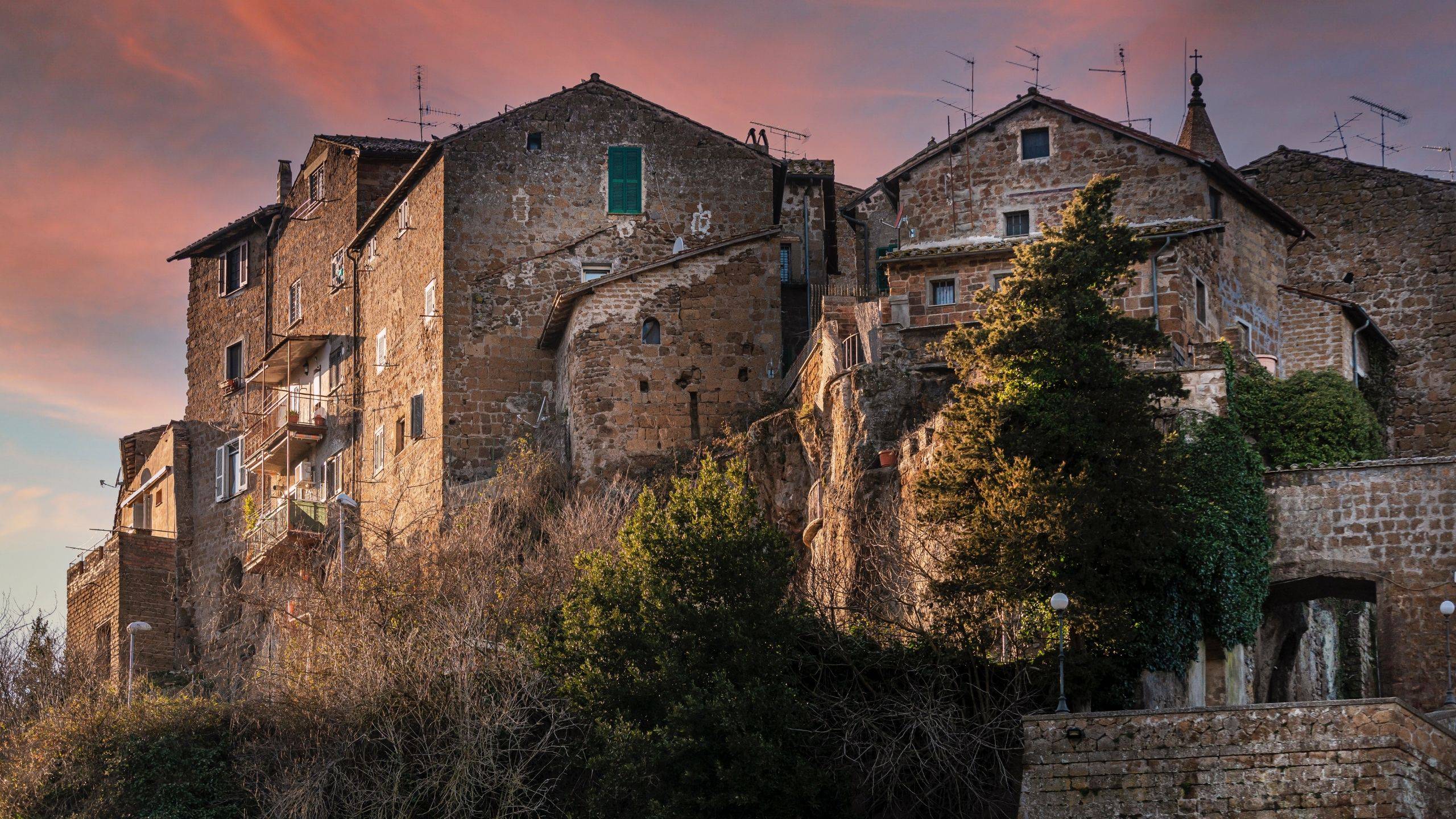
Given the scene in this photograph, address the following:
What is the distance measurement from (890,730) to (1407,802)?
27.5ft

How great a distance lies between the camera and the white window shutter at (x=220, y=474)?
56344 millimetres

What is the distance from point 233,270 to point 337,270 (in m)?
8.71

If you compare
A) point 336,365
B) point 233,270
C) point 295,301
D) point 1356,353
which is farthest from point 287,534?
point 1356,353

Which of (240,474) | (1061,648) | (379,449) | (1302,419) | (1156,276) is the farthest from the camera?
(240,474)

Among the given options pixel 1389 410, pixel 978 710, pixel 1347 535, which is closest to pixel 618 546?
pixel 978 710

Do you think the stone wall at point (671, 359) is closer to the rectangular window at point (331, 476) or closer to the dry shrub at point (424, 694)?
the dry shrub at point (424, 694)

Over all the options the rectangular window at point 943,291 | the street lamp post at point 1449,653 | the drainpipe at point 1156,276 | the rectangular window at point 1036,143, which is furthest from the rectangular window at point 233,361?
the street lamp post at point 1449,653

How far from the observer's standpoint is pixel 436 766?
31.2 m

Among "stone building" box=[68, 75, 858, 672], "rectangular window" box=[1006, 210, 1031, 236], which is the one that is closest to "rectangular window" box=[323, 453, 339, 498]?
"stone building" box=[68, 75, 858, 672]

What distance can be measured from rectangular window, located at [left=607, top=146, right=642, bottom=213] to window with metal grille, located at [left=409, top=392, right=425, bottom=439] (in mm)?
6332

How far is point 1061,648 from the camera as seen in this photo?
27984mm

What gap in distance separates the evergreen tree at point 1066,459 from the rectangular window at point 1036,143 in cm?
815

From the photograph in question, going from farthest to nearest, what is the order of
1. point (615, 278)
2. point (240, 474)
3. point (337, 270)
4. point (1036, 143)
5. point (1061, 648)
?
point (240, 474) → point (337, 270) → point (615, 278) → point (1036, 143) → point (1061, 648)

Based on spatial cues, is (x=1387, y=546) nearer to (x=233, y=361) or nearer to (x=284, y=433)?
(x=284, y=433)
